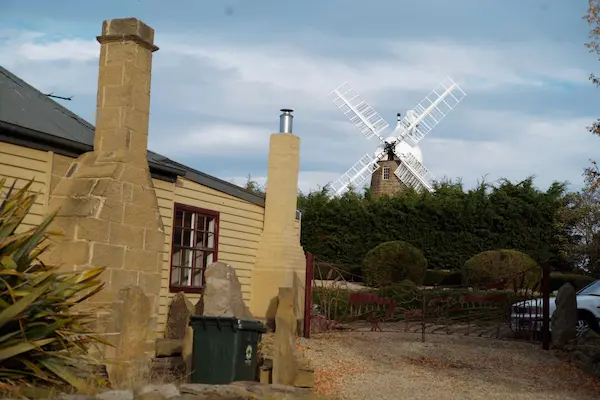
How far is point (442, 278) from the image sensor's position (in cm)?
2686

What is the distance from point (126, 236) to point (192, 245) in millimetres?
4327

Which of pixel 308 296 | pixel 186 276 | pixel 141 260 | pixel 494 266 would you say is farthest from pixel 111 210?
pixel 494 266

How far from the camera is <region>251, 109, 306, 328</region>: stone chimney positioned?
15922 millimetres

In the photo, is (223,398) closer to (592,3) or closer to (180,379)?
(180,379)

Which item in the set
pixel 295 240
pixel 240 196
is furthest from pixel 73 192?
pixel 295 240

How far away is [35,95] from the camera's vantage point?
11805mm

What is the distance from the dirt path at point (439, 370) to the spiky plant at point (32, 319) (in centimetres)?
368

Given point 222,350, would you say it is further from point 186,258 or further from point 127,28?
point 186,258

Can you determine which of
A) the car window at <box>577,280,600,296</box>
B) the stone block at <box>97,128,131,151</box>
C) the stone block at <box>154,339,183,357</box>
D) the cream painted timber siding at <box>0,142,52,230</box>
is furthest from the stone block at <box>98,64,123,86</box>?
the car window at <box>577,280,600,296</box>

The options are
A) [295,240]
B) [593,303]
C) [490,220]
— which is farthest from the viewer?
[490,220]

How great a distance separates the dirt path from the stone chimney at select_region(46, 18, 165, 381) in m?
2.61

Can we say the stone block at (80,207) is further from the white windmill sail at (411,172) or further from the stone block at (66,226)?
the white windmill sail at (411,172)

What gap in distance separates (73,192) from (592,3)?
9307 mm

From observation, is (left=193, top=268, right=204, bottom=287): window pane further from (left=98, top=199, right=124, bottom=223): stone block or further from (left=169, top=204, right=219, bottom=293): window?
(left=98, top=199, right=124, bottom=223): stone block
